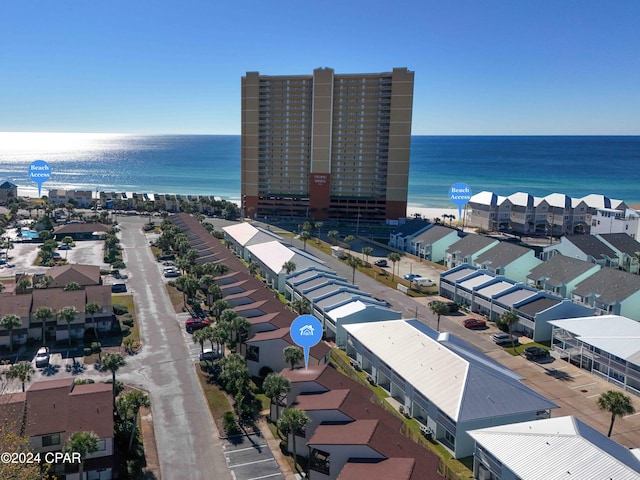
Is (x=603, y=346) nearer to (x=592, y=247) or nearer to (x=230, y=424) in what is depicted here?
(x=230, y=424)

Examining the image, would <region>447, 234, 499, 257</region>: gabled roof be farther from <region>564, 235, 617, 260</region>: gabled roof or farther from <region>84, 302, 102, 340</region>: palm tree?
<region>84, 302, 102, 340</region>: palm tree

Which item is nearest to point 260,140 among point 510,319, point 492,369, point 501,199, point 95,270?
point 501,199

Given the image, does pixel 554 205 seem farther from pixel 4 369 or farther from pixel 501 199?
pixel 4 369

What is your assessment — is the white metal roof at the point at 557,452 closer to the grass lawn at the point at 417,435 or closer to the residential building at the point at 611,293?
the grass lawn at the point at 417,435

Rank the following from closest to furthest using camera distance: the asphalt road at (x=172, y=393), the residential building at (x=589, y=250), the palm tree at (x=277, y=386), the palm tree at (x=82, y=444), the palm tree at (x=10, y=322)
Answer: the palm tree at (x=82, y=444) → the asphalt road at (x=172, y=393) → the palm tree at (x=277, y=386) → the palm tree at (x=10, y=322) → the residential building at (x=589, y=250)

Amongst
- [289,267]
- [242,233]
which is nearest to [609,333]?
[289,267]

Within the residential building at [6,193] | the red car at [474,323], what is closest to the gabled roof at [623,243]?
the red car at [474,323]

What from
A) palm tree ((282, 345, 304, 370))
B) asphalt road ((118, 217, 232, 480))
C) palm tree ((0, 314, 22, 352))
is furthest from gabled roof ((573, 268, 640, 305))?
palm tree ((0, 314, 22, 352))
